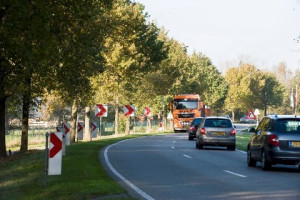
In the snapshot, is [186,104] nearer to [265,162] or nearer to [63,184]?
[265,162]

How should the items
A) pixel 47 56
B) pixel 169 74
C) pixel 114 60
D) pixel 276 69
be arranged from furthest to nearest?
pixel 276 69
pixel 169 74
pixel 114 60
pixel 47 56

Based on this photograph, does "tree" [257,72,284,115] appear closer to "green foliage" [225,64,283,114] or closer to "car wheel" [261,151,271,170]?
"green foliage" [225,64,283,114]

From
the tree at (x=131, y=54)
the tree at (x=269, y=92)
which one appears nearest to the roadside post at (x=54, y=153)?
the tree at (x=131, y=54)

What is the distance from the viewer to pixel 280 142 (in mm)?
19125

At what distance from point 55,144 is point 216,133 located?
1741 centimetres

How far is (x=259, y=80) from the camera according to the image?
137125 mm

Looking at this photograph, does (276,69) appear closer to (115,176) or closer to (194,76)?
(194,76)

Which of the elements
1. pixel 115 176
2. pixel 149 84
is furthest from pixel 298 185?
pixel 149 84

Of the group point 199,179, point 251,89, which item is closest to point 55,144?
point 199,179

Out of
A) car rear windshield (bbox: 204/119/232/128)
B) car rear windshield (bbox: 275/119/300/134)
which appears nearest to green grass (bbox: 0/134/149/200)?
car rear windshield (bbox: 275/119/300/134)

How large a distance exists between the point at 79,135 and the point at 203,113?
109ft

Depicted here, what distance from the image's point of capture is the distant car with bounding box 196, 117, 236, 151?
3138 centimetres

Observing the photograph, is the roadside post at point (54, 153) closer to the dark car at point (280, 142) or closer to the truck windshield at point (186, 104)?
the dark car at point (280, 142)

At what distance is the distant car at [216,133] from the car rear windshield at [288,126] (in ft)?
38.8
